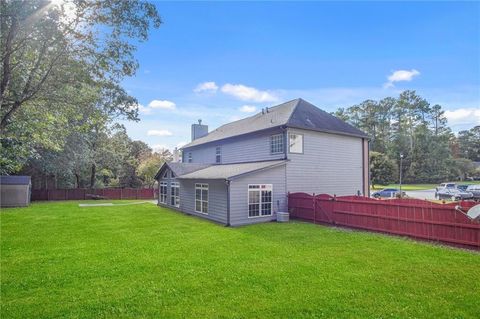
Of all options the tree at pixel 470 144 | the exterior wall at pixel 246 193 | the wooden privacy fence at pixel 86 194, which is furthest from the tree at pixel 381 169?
the exterior wall at pixel 246 193

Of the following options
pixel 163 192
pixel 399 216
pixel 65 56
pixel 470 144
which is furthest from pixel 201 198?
pixel 470 144

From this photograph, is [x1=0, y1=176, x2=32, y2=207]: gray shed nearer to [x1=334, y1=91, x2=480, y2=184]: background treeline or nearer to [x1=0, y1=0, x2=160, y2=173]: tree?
[x1=0, y1=0, x2=160, y2=173]: tree

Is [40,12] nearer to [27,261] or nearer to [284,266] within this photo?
[27,261]

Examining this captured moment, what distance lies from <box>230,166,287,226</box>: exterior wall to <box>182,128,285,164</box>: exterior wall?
1.40m

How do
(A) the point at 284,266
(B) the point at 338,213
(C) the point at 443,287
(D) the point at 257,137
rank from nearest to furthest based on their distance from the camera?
(C) the point at 443,287
(A) the point at 284,266
(B) the point at 338,213
(D) the point at 257,137

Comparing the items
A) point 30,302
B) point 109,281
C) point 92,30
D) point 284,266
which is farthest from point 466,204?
point 92,30

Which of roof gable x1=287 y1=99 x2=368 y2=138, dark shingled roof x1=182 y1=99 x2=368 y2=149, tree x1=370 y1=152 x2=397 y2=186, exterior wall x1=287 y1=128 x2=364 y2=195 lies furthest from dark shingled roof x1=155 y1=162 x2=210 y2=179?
tree x1=370 y1=152 x2=397 y2=186

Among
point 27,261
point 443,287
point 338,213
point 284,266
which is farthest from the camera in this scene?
point 338,213

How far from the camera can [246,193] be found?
1371cm

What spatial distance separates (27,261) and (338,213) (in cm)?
1186

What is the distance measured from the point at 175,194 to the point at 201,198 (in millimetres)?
4713

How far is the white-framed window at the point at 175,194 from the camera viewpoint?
19.8 m

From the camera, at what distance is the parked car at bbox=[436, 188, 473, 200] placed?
26.2 m

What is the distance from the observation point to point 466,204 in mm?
8906
